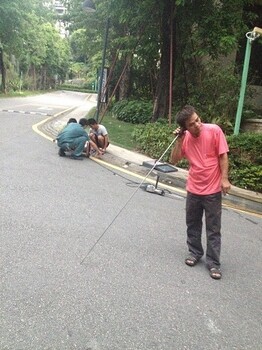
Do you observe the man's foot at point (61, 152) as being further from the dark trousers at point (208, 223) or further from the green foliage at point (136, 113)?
the green foliage at point (136, 113)

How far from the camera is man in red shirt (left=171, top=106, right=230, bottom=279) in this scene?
12.2 feet

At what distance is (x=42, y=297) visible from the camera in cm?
297

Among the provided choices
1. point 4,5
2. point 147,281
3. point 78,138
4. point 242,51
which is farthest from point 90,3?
point 4,5

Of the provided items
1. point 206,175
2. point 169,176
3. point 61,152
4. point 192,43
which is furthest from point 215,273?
point 192,43

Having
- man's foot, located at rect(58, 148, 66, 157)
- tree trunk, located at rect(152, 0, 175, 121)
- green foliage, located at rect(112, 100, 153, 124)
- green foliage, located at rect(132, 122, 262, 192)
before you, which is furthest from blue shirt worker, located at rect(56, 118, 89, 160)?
green foliage, located at rect(112, 100, 153, 124)

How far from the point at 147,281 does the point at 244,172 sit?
14.0ft

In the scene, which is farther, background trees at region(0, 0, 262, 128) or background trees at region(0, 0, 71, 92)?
background trees at region(0, 0, 71, 92)

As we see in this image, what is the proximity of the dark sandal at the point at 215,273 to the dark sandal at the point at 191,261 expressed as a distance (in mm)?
208

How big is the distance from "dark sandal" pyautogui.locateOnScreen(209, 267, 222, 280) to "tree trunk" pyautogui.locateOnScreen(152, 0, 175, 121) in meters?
9.32

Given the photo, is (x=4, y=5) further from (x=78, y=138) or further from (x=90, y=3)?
(x=78, y=138)

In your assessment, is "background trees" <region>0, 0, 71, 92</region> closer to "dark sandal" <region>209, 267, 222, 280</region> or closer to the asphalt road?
the asphalt road

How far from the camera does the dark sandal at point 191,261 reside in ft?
12.6

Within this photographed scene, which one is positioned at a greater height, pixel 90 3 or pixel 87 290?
pixel 90 3

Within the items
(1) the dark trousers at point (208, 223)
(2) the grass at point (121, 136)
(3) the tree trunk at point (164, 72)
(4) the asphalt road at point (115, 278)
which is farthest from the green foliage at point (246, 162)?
(3) the tree trunk at point (164, 72)
